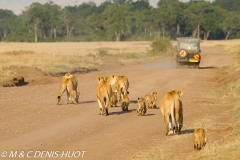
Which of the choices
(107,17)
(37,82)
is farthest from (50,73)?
(107,17)

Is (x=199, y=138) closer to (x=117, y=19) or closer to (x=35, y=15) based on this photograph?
(x=117, y=19)

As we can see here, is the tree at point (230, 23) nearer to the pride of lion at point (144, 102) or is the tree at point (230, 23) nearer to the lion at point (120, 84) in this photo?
the pride of lion at point (144, 102)

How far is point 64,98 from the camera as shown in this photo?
902 inches

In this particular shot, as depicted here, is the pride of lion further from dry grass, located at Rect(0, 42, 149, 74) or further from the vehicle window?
the vehicle window

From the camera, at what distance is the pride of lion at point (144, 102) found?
12797mm

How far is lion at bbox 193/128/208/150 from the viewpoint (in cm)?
1109

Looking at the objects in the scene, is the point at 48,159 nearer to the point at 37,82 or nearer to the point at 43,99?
the point at 43,99

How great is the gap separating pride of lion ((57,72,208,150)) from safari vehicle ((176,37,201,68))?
20.6 metres

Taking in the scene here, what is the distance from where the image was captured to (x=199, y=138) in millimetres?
Result: 11195

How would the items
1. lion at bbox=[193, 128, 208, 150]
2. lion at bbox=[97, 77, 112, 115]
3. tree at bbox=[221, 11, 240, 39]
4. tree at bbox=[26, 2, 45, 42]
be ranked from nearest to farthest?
lion at bbox=[193, 128, 208, 150]
lion at bbox=[97, 77, 112, 115]
tree at bbox=[221, 11, 240, 39]
tree at bbox=[26, 2, 45, 42]

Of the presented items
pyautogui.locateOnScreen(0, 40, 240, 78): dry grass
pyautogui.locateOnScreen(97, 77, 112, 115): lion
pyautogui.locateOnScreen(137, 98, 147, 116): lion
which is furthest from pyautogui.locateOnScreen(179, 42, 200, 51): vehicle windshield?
pyautogui.locateOnScreen(97, 77, 112, 115): lion

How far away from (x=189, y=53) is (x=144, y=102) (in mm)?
24245

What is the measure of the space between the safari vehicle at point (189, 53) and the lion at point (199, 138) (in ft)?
98.2

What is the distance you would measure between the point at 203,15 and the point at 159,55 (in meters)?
81.6
